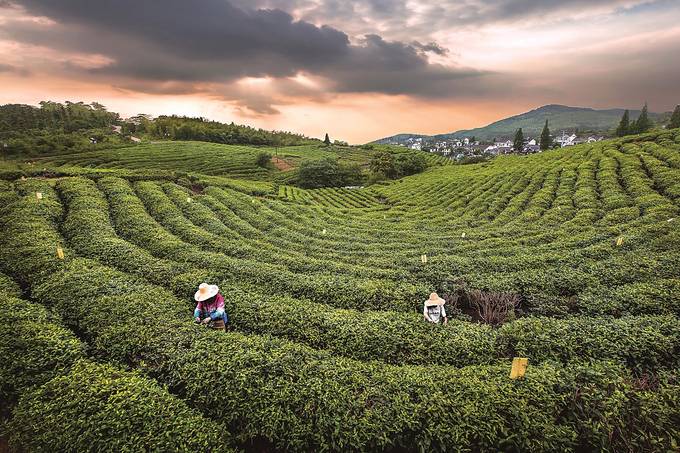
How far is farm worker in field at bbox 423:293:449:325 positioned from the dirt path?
244ft

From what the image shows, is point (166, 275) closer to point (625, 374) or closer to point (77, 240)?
point (77, 240)

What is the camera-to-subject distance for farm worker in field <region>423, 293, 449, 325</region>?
7.49 m

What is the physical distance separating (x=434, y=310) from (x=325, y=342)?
2.82m

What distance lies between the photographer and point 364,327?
23.5ft

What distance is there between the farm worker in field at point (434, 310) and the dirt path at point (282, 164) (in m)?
74.2

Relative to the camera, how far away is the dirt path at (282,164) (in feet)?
260

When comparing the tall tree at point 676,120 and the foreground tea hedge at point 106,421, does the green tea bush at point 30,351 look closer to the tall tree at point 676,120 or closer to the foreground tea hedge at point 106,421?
the foreground tea hedge at point 106,421

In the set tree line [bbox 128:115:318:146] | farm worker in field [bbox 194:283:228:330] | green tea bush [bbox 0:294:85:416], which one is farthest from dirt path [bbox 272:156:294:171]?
green tea bush [bbox 0:294:85:416]

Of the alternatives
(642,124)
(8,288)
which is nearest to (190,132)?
(8,288)

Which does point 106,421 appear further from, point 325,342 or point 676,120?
point 676,120

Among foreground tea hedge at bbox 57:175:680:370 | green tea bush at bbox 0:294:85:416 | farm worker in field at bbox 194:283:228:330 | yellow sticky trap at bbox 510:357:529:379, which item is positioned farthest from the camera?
farm worker in field at bbox 194:283:228:330

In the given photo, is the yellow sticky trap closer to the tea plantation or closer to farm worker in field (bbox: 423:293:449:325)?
the tea plantation

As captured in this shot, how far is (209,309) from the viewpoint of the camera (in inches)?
307

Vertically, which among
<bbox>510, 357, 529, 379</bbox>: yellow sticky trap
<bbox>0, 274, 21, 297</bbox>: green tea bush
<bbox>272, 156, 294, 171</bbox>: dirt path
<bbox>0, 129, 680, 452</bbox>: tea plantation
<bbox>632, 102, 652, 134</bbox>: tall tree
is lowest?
<bbox>0, 274, 21, 297</bbox>: green tea bush
